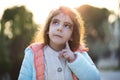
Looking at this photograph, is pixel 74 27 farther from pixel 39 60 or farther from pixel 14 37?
pixel 14 37

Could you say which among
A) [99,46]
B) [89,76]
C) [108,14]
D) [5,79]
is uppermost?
[89,76]

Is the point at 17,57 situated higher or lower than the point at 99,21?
higher

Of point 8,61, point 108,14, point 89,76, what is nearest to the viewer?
point 89,76

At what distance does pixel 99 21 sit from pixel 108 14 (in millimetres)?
2063

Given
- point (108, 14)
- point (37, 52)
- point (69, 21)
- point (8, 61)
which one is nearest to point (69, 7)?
point (69, 21)

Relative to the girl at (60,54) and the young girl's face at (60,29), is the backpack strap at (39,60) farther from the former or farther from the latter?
the young girl's face at (60,29)

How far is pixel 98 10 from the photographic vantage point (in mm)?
61906

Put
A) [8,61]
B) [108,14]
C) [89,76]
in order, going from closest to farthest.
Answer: [89,76]
[8,61]
[108,14]

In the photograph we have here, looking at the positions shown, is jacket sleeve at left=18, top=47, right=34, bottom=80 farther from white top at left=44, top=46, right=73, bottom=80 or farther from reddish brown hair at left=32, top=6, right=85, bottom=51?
reddish brown hair at left=32, top=6, right=85, bottom=51

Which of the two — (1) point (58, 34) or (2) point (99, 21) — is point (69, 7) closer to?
(1) point (58, 34)

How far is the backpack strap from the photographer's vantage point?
4.66 metres

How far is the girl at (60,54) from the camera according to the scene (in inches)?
184

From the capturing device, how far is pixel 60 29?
4711mm

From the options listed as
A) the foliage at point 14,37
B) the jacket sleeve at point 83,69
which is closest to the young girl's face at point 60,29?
the jacket sleeve at point 83,69
